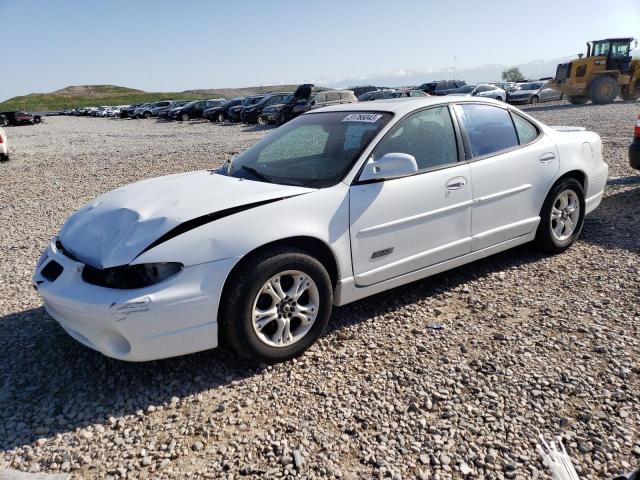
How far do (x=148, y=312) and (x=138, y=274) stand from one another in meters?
0.24

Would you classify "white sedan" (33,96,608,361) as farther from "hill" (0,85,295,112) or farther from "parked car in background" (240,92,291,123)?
"hill" (0,85,295,112)

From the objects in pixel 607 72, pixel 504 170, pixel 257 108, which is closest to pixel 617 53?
pixel 607 72

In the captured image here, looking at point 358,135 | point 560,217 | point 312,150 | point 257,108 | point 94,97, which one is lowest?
point 560,217

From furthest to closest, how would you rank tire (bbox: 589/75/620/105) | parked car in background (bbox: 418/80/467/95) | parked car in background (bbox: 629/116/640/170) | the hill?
the hill
parked car in background (bbox: 418/80/467/95)
tire (bbox: 589/75/620/105)
parked car in background (bbox: 629/116/640/170)

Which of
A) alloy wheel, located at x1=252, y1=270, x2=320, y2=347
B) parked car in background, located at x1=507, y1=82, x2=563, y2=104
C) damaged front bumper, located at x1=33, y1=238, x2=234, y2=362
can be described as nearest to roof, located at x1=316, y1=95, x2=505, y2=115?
alloy wheel, located at x1=252, y1=270, x2=320, y2=347

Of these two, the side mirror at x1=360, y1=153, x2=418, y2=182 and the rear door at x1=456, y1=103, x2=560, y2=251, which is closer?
the side mirror at x1=360, y1=153, x2=418, y2=182

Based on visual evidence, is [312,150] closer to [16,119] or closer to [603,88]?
[603,88]

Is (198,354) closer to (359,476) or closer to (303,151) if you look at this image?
(359,476)

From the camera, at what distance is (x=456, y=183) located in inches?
152

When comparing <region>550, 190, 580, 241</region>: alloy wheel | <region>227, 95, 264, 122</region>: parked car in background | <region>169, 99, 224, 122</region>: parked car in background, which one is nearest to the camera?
<region>550, 190, 580, 241</region>: alloy wheel

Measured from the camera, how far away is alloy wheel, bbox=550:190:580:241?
4738mm

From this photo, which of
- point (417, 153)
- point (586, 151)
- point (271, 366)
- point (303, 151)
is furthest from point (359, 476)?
Answer: point (586, 151)

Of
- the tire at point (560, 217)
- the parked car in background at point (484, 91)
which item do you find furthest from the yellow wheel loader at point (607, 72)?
the tire at point (560, 217)

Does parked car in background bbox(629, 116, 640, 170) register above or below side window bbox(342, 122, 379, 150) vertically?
below
